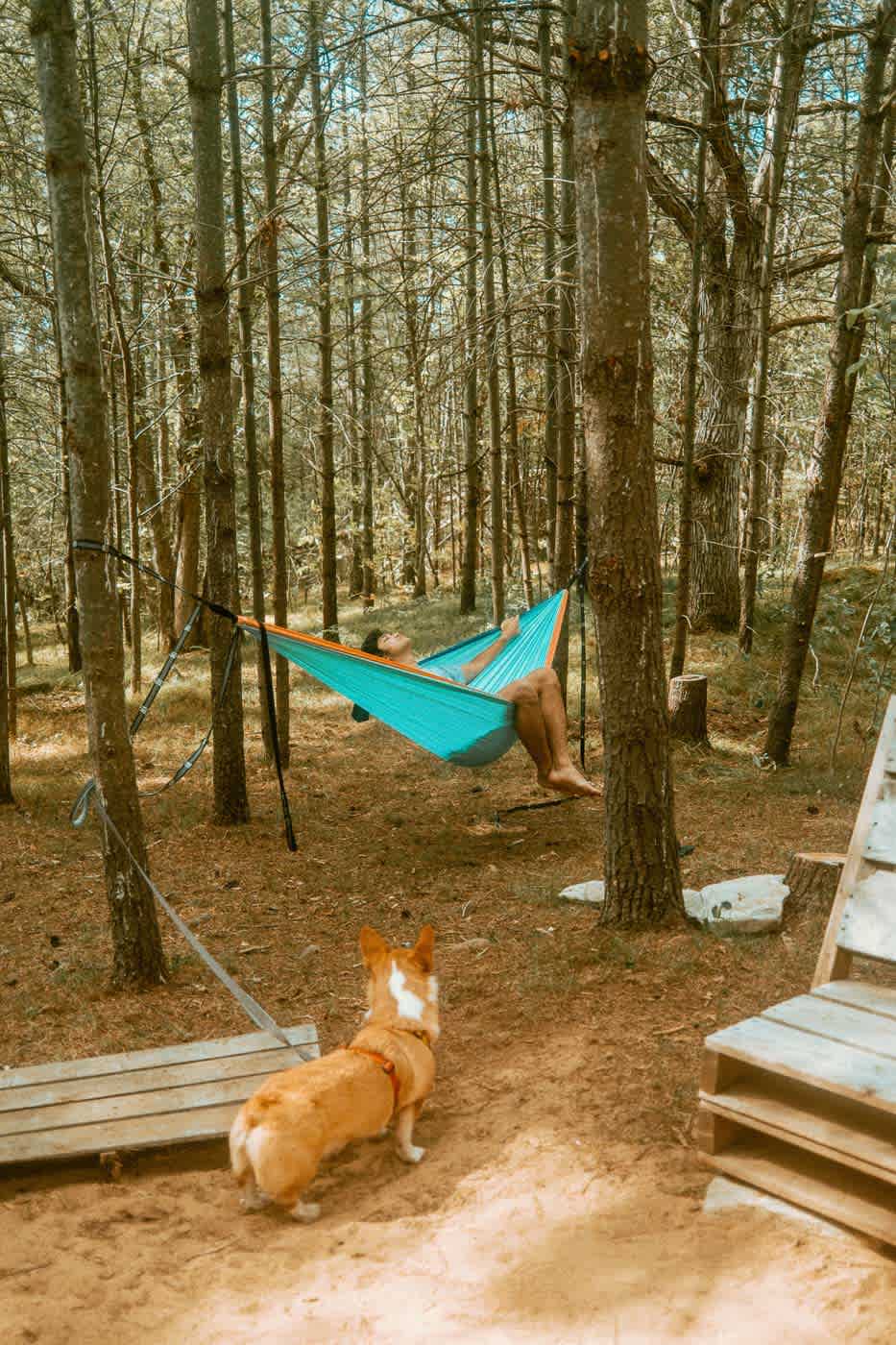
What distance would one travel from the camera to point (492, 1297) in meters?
1.75

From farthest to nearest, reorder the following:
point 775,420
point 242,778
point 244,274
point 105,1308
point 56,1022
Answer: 1. point 775,420
2. point 244,274
3. point 242,778
4. point 56,1022
5. point 105,1308

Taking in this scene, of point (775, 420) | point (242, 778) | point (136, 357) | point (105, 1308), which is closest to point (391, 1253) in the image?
point (105, 1308)

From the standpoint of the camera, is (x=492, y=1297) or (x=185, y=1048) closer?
(x=492, y=1297)

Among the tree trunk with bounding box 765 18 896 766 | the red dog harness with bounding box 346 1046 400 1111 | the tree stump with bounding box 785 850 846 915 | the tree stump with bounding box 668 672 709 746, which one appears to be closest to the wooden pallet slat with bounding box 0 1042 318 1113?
the red dog harness with bounding box 346 1046 400 1111

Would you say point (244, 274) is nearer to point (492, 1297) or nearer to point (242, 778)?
point (242, 778)

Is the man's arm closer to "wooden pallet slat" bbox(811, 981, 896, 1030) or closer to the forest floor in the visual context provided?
the forest floor

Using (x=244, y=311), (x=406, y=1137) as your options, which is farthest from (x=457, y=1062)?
(x=244, y=311)

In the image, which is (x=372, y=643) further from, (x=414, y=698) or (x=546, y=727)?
(x=546, y=727)

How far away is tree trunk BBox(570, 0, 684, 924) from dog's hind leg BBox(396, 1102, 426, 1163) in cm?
114

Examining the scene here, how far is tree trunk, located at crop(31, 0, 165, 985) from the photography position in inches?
117

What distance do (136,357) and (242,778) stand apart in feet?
23.6

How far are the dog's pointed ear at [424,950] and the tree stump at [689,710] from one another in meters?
3.78

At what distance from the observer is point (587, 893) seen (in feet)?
12.5

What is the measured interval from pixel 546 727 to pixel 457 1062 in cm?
216
